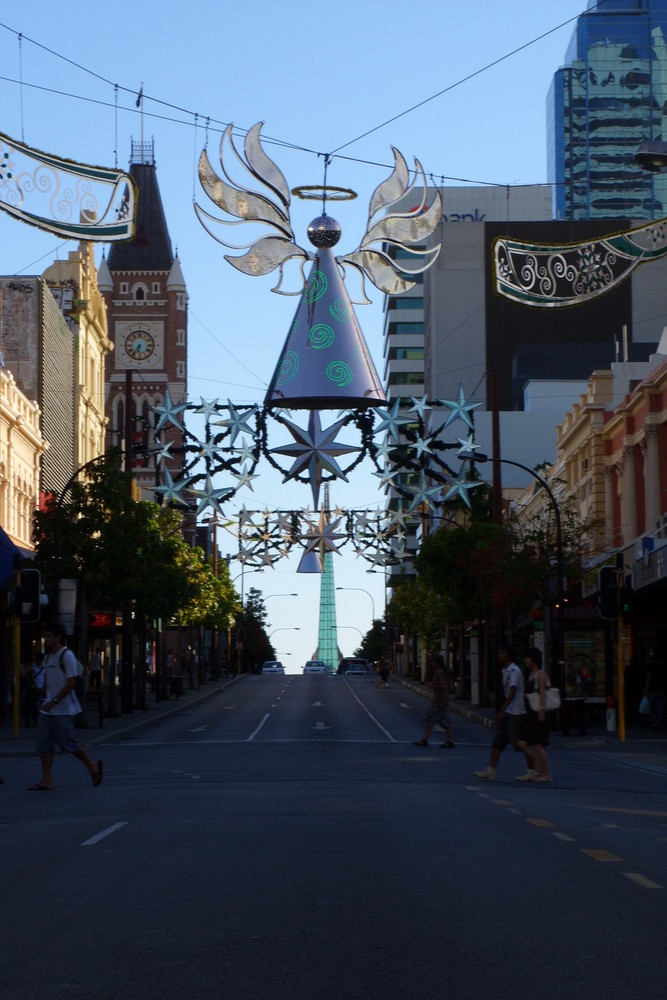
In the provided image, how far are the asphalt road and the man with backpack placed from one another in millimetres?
585

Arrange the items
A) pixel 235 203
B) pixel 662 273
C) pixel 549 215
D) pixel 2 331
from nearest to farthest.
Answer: pixel 235 203
pixel 2 331
pixel 662 273
pixel 549 215

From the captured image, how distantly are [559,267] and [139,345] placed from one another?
11810cm

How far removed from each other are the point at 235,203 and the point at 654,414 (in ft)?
53.3

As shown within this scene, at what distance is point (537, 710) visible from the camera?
805 inches

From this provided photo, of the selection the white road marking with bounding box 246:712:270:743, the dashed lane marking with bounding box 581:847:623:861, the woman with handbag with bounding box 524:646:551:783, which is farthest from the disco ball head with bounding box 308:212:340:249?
the dashed lane marking with bounding box 581:847:623:861

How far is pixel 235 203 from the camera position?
32031mm

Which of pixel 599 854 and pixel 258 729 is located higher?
pixel 258 729

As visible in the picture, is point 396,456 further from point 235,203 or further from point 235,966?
point 235,966

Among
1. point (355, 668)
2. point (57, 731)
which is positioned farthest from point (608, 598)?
point (355, 668)

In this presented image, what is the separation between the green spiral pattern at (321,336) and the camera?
3244cm

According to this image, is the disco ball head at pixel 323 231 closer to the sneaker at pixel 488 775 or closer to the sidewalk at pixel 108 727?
the sidewalk at pixel 108 727

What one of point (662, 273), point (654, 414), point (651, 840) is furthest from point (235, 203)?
point (662, 273)

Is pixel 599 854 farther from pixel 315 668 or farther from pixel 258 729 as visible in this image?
pixel 315 668

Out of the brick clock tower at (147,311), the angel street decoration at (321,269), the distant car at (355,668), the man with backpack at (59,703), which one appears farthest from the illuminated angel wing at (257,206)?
the brick clock tower at (147,311)
